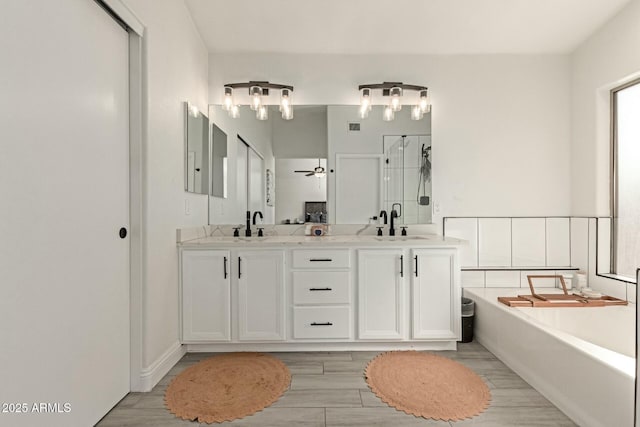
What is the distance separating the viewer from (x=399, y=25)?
8.29 feet

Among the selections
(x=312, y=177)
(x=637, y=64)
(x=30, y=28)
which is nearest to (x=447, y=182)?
(x=312, y=177)

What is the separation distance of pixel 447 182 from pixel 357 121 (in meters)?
1.00

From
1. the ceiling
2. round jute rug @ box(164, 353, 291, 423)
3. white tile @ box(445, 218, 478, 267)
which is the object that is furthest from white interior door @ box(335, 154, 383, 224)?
round jute rug @ box(164, 353, 291, 423)

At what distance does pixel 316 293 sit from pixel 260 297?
0.40 m

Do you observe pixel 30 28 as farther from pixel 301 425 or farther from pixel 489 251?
pixel 489 251

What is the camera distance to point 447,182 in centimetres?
293

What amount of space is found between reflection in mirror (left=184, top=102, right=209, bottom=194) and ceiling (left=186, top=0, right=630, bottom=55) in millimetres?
730

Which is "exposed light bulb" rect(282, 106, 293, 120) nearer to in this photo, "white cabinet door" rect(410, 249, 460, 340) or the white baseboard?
"white cabinet door" rect(410, 249, 460, 340)

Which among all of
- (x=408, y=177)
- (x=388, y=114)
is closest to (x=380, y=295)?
(x=408, y=177)

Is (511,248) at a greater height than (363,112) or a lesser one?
lesser

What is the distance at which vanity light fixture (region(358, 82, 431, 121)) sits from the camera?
284cm

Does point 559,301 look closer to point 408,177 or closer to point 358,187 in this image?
point 408,177

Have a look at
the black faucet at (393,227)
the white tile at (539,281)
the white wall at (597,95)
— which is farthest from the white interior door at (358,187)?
the white wall at (597,95)

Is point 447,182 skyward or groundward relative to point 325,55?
groundward
